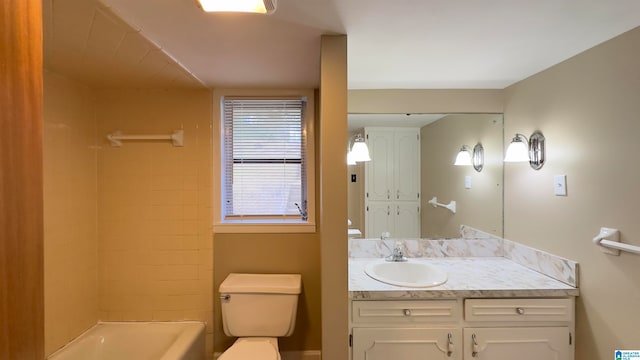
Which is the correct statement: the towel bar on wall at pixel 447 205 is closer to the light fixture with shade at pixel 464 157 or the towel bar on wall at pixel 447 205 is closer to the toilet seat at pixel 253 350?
the light fixture with shade at pixel 464 157

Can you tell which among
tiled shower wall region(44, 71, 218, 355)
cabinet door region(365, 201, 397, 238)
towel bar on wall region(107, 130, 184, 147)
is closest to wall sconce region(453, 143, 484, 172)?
cabinet door region(365, 201, 397, 238)

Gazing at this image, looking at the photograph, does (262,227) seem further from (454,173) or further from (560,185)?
(560,185)

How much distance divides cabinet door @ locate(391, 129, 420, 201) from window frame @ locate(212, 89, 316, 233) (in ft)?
2.07

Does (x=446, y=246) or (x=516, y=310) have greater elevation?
(x=446, y=246)

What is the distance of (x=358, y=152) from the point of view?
2.15 m

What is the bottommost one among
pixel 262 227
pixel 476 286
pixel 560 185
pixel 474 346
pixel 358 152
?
pixel 474 346

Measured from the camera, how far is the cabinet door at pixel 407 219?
7.28ft

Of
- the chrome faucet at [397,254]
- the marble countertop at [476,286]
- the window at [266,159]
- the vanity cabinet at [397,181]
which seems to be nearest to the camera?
the marble countertop at [476,286]

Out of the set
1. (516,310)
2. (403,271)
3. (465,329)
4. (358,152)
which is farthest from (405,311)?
(358,152)

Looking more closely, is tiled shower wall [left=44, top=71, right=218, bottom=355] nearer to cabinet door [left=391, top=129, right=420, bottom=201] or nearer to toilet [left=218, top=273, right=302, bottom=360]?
toilet [left=218, top=273, right=302, bottom=360]

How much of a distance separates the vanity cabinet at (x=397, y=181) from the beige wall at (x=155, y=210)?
1.27 meters

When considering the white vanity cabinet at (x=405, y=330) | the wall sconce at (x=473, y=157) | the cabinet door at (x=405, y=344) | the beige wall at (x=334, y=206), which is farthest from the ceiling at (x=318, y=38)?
the cabinet door at (x=405, y=344)

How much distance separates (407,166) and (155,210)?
190cm

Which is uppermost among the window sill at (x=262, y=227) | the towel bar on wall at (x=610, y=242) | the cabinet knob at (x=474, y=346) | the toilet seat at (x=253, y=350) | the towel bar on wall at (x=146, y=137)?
the towel bar on wall at (x=146, y=137)
